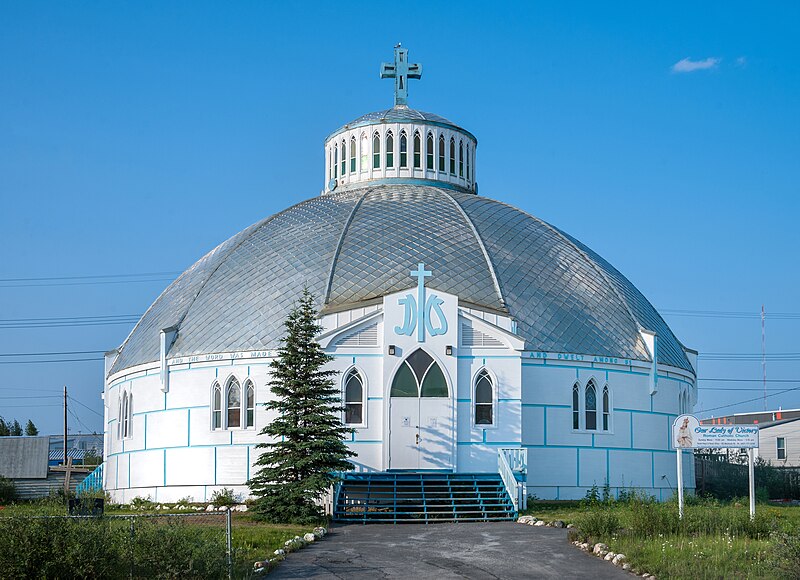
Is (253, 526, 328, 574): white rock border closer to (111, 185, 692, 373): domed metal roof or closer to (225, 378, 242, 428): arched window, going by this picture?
(225, 378, 242, 428): arched window

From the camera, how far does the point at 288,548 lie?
2236 cm

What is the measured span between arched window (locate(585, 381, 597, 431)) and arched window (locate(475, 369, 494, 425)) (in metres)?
4.48

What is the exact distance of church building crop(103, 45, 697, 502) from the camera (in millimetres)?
34469

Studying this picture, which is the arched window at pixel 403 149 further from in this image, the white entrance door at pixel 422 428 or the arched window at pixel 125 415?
the arched window at pixel 125 415

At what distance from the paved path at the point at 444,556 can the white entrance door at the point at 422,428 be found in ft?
23.7

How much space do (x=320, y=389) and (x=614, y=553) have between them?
11.0 metres

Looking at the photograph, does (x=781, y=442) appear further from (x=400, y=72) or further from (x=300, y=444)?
(x=300, y=444)

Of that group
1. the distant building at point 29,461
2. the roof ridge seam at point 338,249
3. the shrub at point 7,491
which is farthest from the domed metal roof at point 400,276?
the distant building at point 29,461

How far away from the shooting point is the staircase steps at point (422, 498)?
29.3 m

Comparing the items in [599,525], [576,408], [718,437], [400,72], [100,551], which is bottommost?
[599,525]

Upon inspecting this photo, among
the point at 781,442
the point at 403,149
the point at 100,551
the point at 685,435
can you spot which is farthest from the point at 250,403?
the point at 781,442

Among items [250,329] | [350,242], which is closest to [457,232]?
[350,242]

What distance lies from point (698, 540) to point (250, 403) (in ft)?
59.6

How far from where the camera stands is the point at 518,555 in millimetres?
21922
